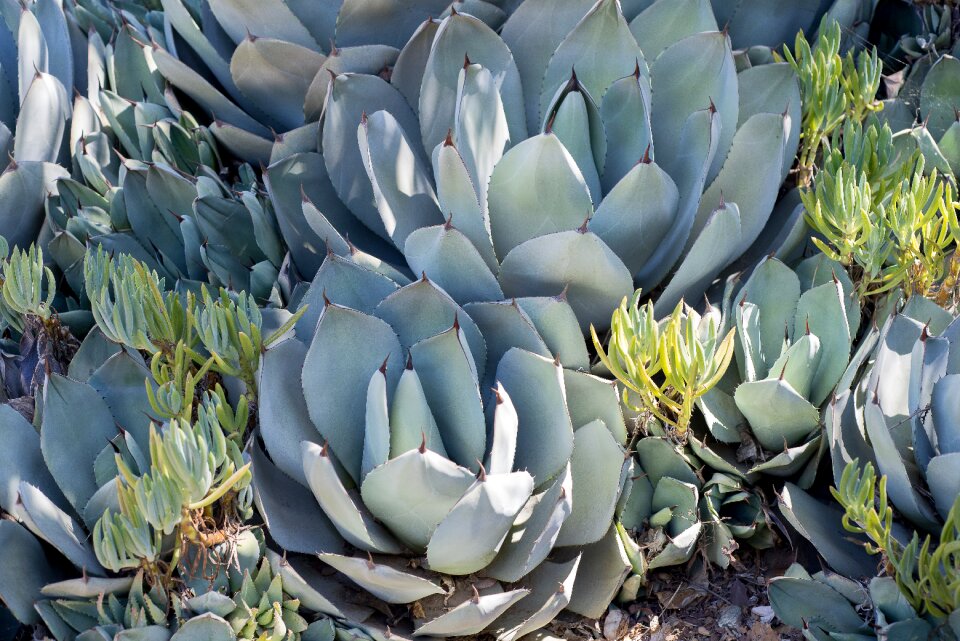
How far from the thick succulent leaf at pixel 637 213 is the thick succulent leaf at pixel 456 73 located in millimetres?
352

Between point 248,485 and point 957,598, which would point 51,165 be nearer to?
point 248,485

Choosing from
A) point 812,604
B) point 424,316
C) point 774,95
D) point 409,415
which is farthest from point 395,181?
point 812,604

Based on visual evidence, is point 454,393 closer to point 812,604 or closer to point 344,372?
point 344,372

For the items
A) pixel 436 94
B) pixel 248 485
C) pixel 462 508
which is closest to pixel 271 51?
pixel 436 94

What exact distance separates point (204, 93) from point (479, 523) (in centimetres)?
137

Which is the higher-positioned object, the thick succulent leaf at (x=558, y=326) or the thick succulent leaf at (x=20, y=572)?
the thick succulent leaf at (x=558, y=326)

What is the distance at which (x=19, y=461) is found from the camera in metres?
1.70

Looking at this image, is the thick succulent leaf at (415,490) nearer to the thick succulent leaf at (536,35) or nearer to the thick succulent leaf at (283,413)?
the thick succulent leaf at (283,413)

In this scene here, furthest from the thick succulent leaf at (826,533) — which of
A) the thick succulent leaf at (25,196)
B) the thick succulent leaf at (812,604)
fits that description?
the thick succulent leaf at (25,196)

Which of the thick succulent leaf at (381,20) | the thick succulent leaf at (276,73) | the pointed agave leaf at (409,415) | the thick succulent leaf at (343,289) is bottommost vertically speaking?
the pointed agave leaf at (409,415)

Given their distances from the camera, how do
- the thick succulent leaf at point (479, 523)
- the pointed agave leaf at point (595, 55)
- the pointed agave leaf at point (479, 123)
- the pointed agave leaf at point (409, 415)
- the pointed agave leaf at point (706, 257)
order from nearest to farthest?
1. the thick succulent leaf at point (479, 523)
2. the pointed agave leaf at point (409, 415)
3. the pointed agave leaf at point (706, 257)
4. the pointed agave leaf at point (479, 123)
5. the pointed agave leaf at point (595, 55)

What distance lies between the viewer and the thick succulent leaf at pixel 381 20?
2.36 meters

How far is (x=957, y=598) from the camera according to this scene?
1.39m

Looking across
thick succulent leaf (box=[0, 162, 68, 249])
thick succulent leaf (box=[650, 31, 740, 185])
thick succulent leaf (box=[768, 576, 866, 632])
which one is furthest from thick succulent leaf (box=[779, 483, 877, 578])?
thick succulent leaf (box=[0, 162, 68, 249])
